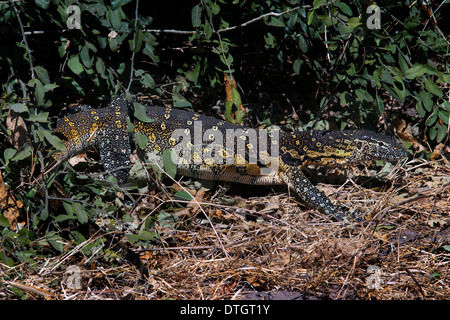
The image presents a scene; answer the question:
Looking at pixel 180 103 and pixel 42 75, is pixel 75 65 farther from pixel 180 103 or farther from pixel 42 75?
pixel 180 103

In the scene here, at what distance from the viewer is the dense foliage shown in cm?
406

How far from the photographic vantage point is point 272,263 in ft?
13.1

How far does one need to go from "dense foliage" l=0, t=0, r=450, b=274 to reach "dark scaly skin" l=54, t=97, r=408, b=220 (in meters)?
0.33

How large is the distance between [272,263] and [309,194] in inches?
53.9

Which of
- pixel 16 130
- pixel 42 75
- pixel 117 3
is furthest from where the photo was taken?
pixel 117 3

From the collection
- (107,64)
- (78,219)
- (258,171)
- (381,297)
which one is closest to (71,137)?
(107,64)

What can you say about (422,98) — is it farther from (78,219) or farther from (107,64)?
(78,219)

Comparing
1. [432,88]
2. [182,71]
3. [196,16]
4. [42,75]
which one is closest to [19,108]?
[42,75]

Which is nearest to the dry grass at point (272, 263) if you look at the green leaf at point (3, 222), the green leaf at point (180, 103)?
the green leaf at point (3, 222)

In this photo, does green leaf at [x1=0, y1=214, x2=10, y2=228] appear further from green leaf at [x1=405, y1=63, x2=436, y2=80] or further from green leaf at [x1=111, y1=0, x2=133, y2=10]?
green leaf at [x1=405, y1=63, x2=436, y2=80]

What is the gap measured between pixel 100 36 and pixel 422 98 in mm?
3563

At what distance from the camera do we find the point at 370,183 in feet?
18.3

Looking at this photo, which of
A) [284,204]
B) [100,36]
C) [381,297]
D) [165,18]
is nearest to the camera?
[381,297]

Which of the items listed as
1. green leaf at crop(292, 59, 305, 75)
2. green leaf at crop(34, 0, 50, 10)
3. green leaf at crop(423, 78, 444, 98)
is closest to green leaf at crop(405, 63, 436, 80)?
green leaf at crop(423, 78, 444, 98)
